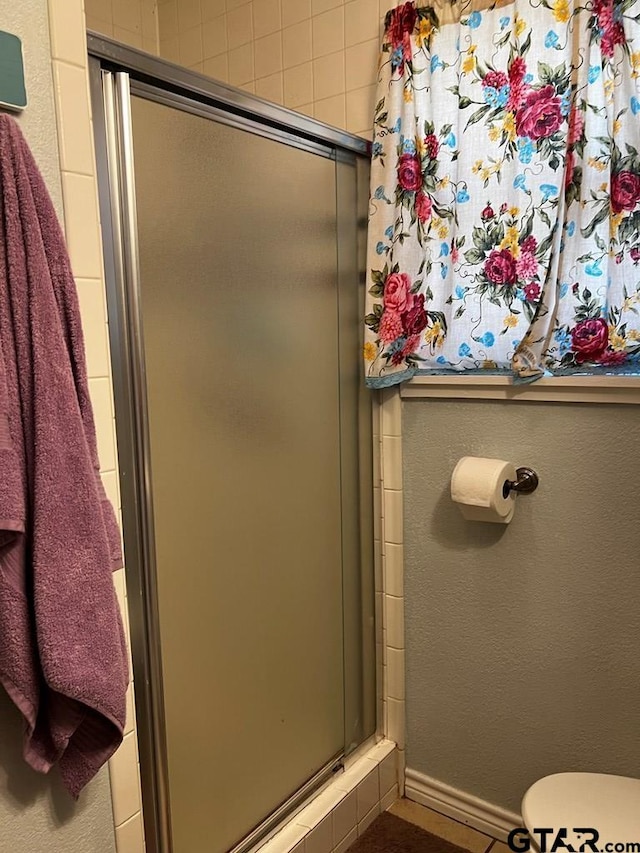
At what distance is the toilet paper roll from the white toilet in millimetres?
581

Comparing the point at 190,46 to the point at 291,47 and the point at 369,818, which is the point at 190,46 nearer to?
the point at 291,47

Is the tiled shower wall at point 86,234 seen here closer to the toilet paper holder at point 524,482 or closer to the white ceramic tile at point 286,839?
the white ceramic tile at point 286,839

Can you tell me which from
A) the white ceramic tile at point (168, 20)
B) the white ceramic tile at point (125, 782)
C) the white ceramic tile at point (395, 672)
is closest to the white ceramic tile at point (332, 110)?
the white ceramic tile at point (168, 20)

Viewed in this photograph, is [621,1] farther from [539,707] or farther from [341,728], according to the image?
[341,728]

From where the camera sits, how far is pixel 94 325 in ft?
3.49

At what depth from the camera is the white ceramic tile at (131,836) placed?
1.16m

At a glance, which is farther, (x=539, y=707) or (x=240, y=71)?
(x=240, y=71)

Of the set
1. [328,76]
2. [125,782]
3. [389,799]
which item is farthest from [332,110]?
[389,799]

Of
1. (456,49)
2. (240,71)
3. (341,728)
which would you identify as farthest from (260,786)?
(240,71)

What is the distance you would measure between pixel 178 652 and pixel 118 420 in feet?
1.61

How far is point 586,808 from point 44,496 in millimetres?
1189

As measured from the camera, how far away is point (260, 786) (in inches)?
61.4

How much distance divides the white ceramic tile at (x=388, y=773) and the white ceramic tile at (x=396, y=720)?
1.5 inches

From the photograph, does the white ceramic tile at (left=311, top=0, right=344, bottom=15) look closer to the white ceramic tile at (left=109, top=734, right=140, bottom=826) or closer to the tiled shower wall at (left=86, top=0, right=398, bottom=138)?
the tiled shower wall at (left=86, top=0, right=398, bottom=138)
